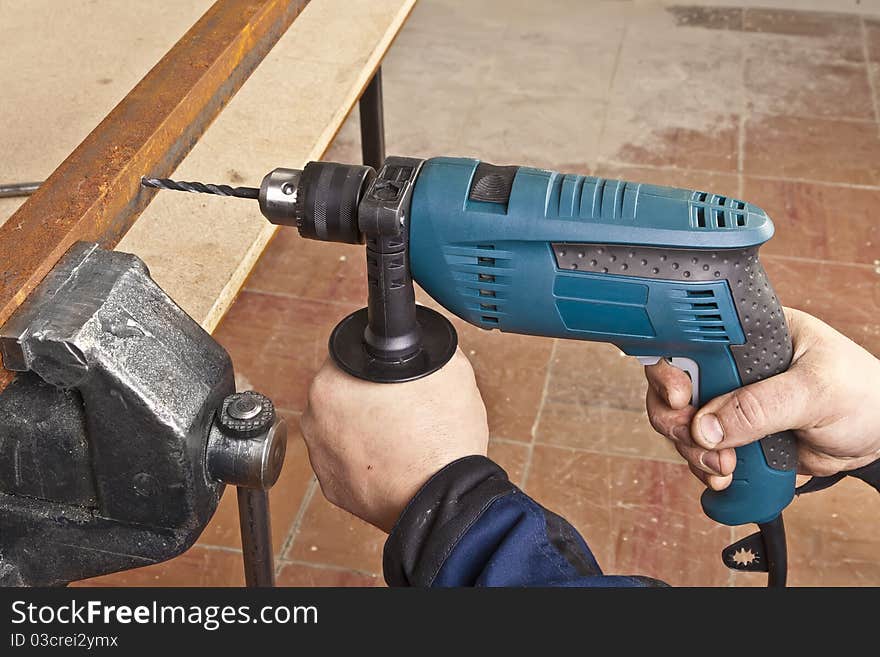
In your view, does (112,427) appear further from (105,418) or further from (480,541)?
(480,541)

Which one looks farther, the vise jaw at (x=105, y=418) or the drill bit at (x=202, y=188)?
the drill bit at (x=202, y=188)

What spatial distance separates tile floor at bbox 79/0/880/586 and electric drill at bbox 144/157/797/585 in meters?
0.99

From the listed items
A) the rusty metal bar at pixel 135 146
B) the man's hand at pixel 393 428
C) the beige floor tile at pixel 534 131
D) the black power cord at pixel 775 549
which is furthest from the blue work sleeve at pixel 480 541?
the beige floor tile at pixel 534 131

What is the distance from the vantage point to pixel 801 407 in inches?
42.0

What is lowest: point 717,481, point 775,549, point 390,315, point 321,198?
point 775,549

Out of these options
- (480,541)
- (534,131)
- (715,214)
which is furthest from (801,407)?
(534,131)

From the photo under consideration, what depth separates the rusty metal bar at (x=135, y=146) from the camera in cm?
86

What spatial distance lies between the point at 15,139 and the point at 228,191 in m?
0.52

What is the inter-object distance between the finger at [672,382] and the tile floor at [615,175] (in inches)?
31.9

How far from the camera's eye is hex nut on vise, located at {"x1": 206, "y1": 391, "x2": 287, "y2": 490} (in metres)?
0.81

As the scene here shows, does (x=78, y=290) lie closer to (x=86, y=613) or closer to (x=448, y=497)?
(x=86, y=613)

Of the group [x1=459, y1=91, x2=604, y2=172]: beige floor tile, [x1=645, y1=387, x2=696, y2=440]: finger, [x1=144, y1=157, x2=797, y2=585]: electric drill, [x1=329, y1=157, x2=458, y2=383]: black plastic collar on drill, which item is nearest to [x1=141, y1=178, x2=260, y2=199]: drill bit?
[x1=144, y1=157, x2=797, y2=585]: electric drill

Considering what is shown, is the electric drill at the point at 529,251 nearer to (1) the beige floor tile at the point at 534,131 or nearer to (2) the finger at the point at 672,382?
(2) the finger at the point at 672,382

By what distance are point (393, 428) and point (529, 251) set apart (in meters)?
0.22
